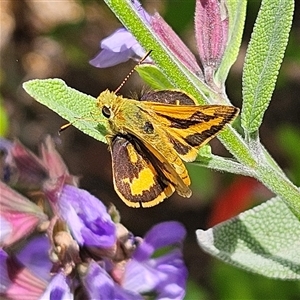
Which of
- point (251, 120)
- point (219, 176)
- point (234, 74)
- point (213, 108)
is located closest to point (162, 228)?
→ point (251, 120)

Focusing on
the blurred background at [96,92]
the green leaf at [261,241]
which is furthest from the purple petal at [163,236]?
the blurred background at [96,92]

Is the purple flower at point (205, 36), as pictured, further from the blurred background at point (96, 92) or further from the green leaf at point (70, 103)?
the blurred background at point (96, 92)

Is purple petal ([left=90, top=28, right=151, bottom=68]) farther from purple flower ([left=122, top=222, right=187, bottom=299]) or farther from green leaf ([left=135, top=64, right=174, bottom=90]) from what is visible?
purple flower ([left=122, top=222, right=187, bottom=299])

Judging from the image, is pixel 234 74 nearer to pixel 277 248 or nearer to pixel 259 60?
pixel 277 248

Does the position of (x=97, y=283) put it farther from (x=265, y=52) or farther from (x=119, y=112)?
(x=265, y=52)

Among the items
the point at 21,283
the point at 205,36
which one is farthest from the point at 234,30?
the point at 21,283

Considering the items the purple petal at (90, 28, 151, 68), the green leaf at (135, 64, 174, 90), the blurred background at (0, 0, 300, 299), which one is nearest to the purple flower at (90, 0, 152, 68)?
the purple petal at (90, 28, 151, 68)

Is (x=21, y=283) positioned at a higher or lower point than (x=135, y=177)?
lower
